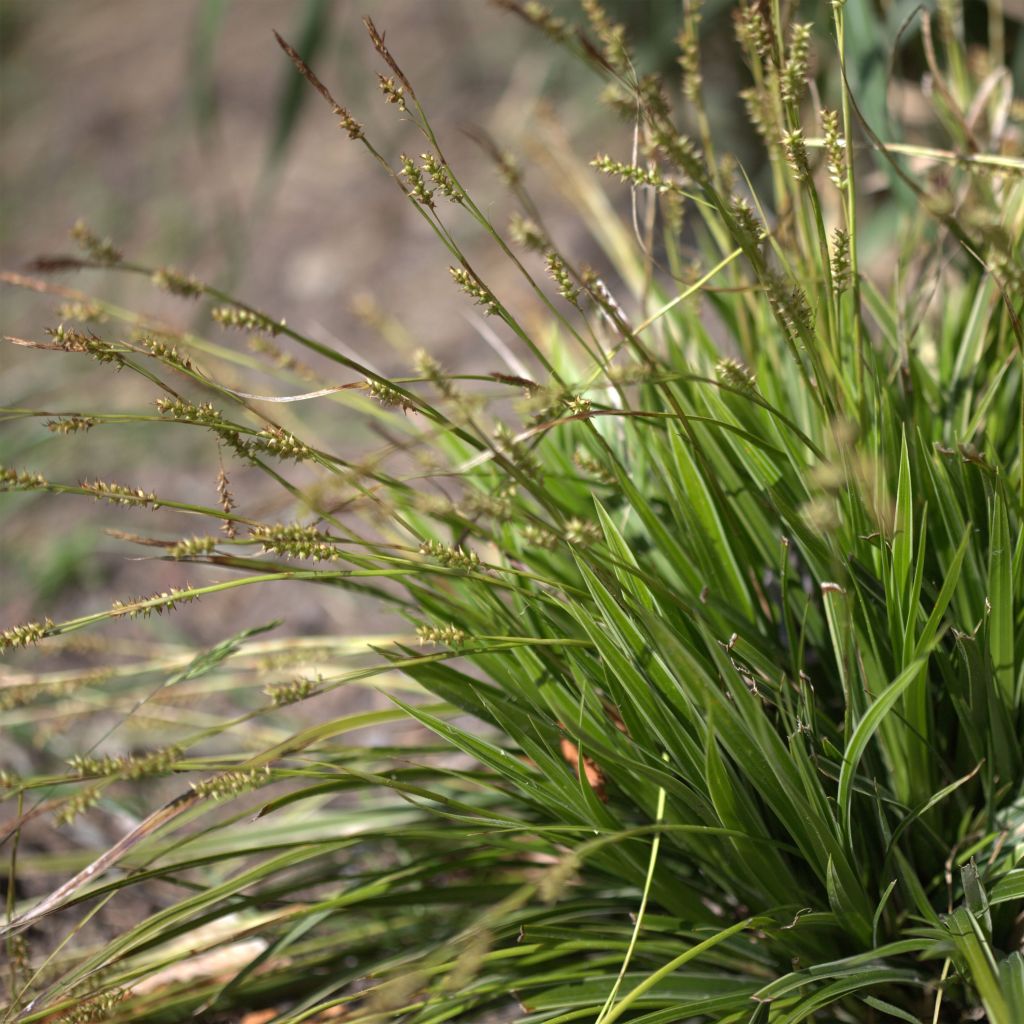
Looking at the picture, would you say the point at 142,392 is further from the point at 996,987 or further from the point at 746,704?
the point at 996,987

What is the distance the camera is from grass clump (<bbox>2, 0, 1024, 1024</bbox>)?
2.39 feet

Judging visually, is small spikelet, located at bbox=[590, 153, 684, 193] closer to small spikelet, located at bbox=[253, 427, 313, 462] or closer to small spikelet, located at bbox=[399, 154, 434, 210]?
small spikelet, located at bbox=[399, 154, 434, 210]

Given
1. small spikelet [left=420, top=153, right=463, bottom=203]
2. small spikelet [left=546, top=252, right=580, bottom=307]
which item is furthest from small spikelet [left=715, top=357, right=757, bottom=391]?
small spikelet [left=420, top=153, right=463, bottom=203]

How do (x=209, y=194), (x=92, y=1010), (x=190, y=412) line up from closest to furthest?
(x=190, y=412), (x=92, y=1010), (x=209, y=194)

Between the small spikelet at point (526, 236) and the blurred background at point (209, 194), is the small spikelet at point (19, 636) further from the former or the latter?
the blurred background at point (209, 194)

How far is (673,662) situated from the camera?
2.41 feet

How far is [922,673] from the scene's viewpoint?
803 millimetres

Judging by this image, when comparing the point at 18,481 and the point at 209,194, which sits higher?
the point at 209,194

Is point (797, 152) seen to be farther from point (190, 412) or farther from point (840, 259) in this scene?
point (190, 412)

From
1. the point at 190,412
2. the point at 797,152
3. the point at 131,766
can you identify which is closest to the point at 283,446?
the point at 190,412

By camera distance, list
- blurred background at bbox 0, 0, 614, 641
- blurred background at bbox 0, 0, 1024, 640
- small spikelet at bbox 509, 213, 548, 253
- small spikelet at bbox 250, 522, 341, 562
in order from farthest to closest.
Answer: blurred background at bbox 0, 0, 614, 641 < blurred background at bbox 0, 0, 1024, 640 < small spikelet at bbox 509, 213, 548, 253 < small spikelet at bbox 250, 522, 341, 562

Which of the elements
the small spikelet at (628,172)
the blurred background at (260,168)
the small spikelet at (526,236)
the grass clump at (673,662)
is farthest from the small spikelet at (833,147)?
the blurred background at (260,168)

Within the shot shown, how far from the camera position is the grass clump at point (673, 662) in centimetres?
73

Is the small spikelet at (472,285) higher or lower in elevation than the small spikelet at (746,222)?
lower
